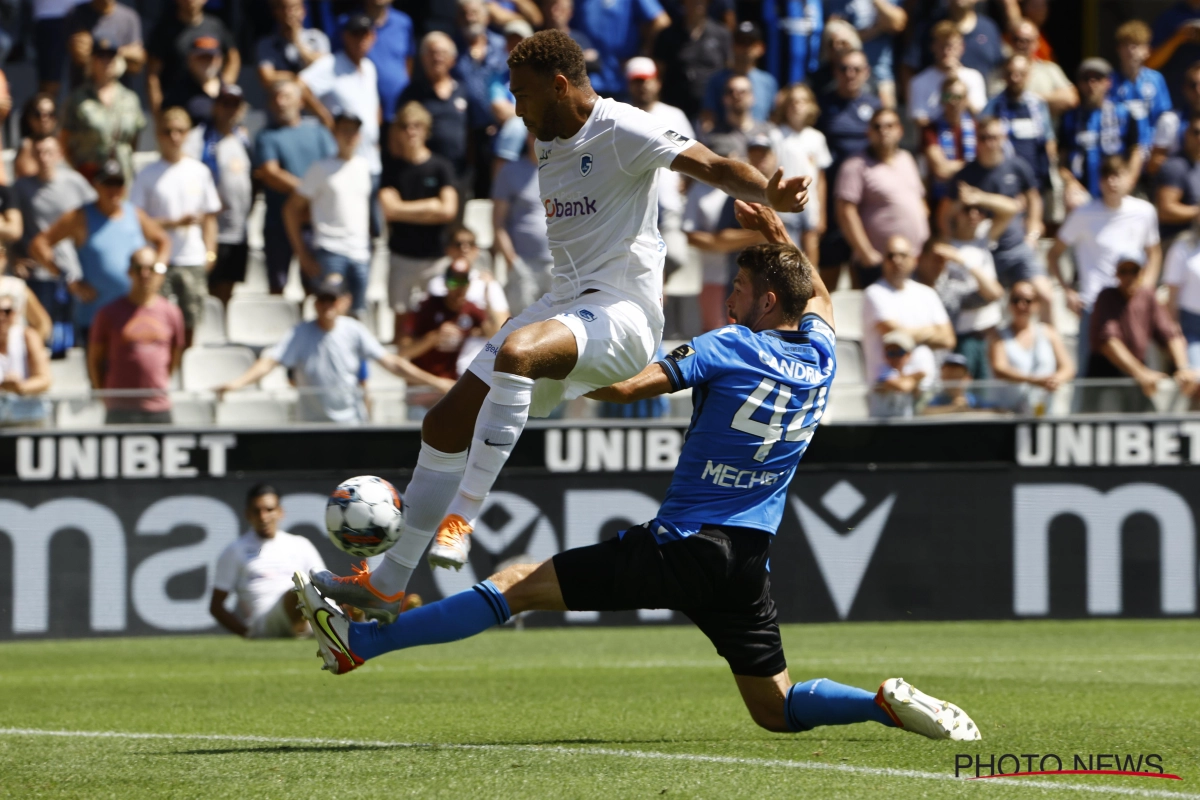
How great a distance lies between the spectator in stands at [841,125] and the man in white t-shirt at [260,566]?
17.6ft

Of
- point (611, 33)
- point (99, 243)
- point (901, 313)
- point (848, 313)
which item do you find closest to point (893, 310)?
point (901, 313)

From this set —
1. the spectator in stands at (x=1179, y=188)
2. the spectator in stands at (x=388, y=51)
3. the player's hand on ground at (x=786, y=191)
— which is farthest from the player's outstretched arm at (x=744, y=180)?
the spectator in stands at (x=1179, y=188)

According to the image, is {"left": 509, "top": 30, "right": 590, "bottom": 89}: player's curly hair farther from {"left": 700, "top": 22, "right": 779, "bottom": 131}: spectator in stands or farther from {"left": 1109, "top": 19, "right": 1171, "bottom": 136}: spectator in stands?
{"left": 1109, "top": 19, "right": 1171, "bottom": 136}: spectator in stands

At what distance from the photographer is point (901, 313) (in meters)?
13.2

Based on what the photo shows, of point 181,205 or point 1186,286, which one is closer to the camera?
point 181,205

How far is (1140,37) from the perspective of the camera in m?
16.0

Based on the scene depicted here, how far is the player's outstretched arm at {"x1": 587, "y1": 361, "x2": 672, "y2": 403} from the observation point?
5.70 m

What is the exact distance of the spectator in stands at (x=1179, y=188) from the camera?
49.2 ft

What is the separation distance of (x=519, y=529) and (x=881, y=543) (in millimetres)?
2750

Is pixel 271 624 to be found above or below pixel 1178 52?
below

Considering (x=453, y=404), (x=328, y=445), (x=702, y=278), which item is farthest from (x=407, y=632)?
(x=702, y=278)

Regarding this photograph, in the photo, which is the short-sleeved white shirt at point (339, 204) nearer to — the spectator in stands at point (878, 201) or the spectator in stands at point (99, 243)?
the spectator in stands at point (99, 243)

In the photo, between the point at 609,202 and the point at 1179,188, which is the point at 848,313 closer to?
the point at 1179,188

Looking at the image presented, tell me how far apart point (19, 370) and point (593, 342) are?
767 cm
